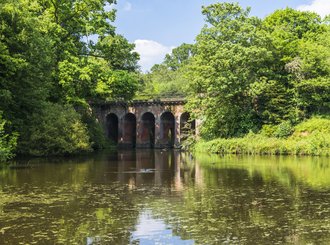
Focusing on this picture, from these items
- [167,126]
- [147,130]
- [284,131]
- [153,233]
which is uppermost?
[167,126]

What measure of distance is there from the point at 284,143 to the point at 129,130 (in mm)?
30761

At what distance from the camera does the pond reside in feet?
28.3

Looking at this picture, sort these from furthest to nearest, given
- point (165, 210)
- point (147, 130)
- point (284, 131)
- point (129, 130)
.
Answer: point (129, 130) → point (147, 130) → point (284, 131) → point (165, 210)

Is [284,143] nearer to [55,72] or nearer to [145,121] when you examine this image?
[55,72]

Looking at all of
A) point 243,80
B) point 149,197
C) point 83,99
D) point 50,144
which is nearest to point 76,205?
point 149,197

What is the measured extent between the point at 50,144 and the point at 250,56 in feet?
60.2

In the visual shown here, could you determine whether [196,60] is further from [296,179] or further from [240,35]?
[296,179]

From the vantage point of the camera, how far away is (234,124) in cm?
4209

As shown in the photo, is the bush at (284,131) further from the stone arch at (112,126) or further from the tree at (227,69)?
the stone arch at (112,126)

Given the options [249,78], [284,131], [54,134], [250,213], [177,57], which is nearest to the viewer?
[250,213]

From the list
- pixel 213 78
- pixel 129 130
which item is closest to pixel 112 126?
pixel 129 130

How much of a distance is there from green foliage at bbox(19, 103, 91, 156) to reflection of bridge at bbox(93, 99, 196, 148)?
23328 millimetres

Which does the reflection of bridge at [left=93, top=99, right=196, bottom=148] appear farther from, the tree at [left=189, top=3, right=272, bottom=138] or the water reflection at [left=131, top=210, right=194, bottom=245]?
the water reflection at [left=131, top=210, right=194, bottom=245]

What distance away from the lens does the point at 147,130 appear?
62.2 m
